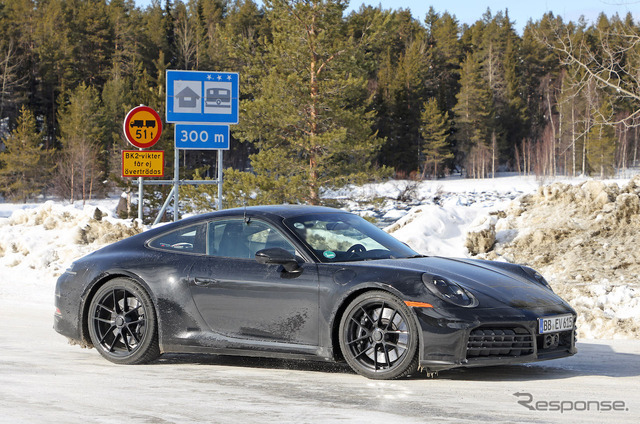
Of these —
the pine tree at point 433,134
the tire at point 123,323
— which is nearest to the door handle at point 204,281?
the tire at point 123,323

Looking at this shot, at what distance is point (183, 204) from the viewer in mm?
35281

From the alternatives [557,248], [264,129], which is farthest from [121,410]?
[264,129]

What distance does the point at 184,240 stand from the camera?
7.00 meters

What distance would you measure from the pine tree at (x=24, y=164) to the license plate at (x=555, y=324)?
6802 centimetres

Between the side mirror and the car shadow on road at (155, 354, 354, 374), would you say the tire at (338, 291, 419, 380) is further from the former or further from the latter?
the side mirror

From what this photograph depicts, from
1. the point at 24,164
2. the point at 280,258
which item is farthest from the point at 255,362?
the point at 24,164

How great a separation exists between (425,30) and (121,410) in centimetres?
12444

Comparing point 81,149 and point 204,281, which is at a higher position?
point 81,149

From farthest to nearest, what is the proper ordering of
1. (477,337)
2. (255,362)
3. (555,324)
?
1. (255,362)
2. (555,324)
3. (477,337)

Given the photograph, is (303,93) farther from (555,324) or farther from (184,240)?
(555,324)

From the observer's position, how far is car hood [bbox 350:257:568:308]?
19.4 ft

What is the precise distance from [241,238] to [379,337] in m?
1.55

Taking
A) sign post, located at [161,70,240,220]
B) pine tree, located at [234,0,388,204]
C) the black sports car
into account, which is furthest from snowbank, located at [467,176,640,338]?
pine tree, located at [234,0,388,204]

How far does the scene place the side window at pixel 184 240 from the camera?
22.6 feet
